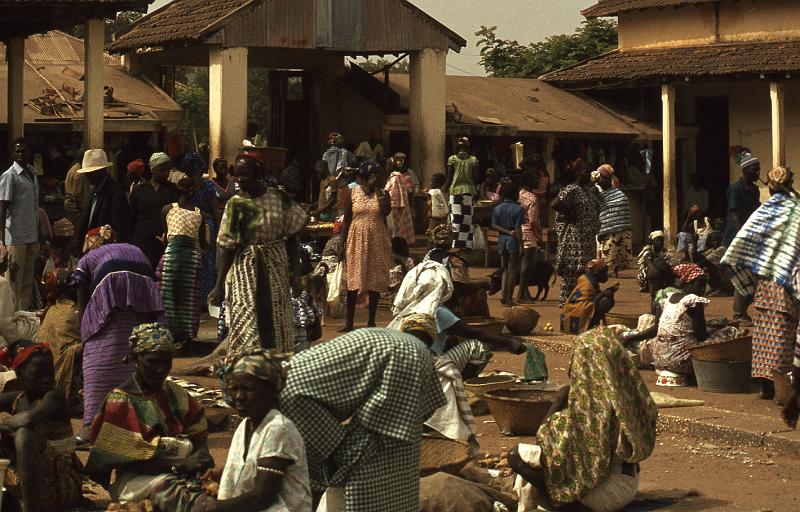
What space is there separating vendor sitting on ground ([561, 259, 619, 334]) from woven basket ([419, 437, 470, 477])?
5143 millimetres

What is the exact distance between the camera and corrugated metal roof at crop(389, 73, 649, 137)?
25516mm

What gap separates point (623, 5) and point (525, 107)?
101 inches

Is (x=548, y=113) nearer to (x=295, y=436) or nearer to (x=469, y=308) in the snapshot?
(x=469, y=308)

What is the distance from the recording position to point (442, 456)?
827 centimetres

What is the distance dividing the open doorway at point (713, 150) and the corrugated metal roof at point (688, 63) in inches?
52.2

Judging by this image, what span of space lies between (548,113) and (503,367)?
48.8 feet

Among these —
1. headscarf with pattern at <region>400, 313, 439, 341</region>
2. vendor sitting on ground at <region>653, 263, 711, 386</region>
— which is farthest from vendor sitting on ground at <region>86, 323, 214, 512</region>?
vendor sitting on ground at <region>653, 263, 711, 386</region>

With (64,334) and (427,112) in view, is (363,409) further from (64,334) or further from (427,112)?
(427,112)

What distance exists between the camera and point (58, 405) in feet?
23.1

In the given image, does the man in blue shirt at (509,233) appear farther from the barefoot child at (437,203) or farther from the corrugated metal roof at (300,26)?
the corrugated metal roof at (300,26)

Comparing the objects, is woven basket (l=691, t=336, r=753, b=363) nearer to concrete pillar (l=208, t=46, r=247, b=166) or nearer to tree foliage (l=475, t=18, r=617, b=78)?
concrete pillar (l=208, t=46, r=247, b=166)

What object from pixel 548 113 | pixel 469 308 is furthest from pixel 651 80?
pixel 469 308

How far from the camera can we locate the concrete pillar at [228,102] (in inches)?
849

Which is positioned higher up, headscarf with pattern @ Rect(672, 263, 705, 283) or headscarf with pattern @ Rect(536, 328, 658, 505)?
headscarf with pattern @ Rect(672, 263, 705, 283)
